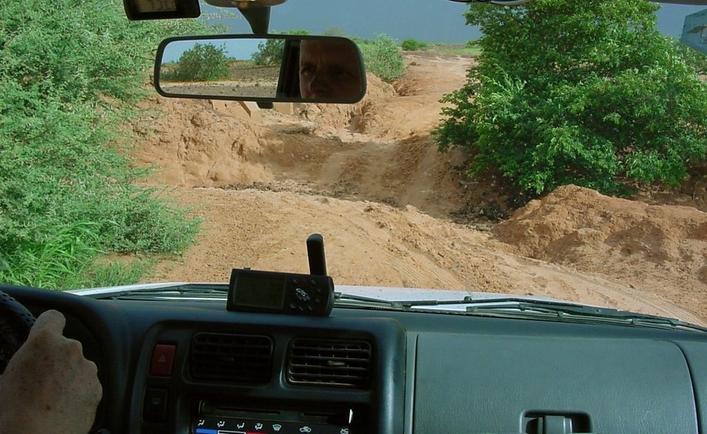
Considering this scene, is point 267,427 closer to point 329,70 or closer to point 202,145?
point 329,70

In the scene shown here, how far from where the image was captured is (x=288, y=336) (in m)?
2.37

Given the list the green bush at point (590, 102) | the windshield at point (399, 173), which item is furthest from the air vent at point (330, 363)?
the green bush at point (590, 102)

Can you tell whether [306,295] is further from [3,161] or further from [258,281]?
[3,161]

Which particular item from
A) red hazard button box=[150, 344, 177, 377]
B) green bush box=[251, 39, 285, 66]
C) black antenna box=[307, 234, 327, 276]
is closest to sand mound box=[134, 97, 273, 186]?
green bush box=[251, 39, 285, 66]

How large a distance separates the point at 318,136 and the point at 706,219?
1033 centimetres

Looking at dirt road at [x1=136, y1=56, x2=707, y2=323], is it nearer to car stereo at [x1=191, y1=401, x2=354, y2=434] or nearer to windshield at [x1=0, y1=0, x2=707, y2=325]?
windshield at [x1=0, y1=0, x2=707, y2=325]

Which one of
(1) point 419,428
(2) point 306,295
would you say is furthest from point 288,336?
(1) point 419,428

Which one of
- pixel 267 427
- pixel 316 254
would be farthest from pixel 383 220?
pixel 267 427

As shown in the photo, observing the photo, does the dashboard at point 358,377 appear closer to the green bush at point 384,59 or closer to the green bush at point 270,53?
the green bush at point 270,53

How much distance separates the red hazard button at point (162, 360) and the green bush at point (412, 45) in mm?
29617

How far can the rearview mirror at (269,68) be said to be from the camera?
3.25 meters

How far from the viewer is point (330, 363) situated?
7.68 feet

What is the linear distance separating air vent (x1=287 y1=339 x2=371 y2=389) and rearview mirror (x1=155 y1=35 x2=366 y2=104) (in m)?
1.18

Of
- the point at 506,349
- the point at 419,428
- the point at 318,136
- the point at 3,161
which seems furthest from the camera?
the point at 318,136
